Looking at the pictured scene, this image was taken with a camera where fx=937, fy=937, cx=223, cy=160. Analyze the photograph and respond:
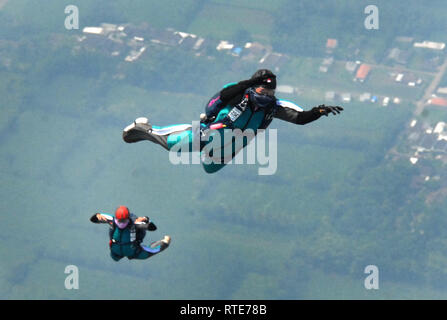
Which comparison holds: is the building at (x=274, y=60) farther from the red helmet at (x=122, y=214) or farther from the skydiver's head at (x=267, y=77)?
the skydiver's head at (x=267, y=77)

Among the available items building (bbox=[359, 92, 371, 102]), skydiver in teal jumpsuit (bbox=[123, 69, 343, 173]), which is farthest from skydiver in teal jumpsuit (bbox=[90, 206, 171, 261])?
building (bbox=[359, 92, 371, 102])

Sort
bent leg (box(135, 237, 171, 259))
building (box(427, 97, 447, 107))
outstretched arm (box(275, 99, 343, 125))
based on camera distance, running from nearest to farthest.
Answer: outstretched arm (box(275, 99, 343, 125)), bent leg (box(135, 237, 171, 259)), building (box(427, 97, 447, 107))

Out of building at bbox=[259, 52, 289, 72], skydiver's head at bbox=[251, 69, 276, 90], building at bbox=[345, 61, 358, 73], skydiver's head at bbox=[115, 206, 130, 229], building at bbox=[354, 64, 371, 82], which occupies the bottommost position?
skydiver's head at bbox=[115, 206, 130, 229]

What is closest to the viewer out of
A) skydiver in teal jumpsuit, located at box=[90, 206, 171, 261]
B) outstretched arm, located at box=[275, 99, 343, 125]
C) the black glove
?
the black glove

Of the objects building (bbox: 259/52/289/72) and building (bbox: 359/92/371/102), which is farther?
building (bbox: 259/52/289/72)

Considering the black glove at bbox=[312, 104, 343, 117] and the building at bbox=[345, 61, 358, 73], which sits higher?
the building at bbox=[345, 61, 358, 73]

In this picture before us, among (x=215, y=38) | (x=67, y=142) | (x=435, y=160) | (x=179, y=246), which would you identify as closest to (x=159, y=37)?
(x=215, y=38)

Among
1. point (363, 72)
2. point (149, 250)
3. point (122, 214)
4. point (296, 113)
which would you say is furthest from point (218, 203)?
point (296, 113)

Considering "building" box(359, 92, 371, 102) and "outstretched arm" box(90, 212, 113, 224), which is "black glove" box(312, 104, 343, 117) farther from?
"building" box(359, 92, 371, 102)
